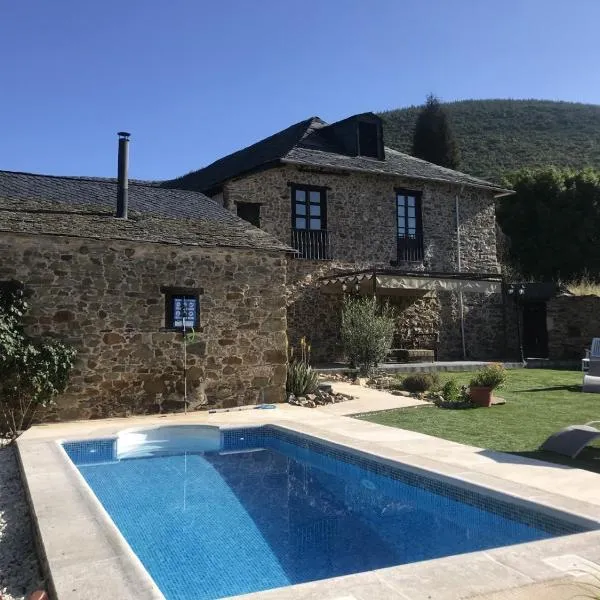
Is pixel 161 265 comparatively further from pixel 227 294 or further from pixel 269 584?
pixel 269 584

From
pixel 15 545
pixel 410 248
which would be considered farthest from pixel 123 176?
pixel 410 248

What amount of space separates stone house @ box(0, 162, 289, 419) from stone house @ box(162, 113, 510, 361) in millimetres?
5623

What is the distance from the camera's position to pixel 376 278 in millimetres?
16797

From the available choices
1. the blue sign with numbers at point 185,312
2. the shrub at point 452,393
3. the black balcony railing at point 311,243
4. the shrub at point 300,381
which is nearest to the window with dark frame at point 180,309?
the blue sign with numbers at point 185,312

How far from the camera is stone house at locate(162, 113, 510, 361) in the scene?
722 inches

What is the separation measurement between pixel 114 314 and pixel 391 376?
750 centimetres

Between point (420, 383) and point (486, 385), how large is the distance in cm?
220

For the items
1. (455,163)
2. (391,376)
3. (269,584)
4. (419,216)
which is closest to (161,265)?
(391,376)

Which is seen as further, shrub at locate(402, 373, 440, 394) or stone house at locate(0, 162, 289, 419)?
shrub at locate(402, 373, 440, 394)

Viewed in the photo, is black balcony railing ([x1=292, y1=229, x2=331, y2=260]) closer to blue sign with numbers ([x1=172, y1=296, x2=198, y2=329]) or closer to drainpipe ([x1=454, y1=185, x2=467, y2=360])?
drainpipe ([x1=454, y1=185, x2=467, y2=360])

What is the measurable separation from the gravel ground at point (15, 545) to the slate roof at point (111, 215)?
5.14 meters

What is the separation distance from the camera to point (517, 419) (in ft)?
31.3

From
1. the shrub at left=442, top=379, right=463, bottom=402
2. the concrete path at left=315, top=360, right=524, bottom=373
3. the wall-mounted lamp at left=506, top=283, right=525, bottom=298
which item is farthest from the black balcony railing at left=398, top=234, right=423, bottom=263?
the shrub at left=442, top=379, right=463, bottom=402

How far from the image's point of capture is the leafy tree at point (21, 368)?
9281mm
